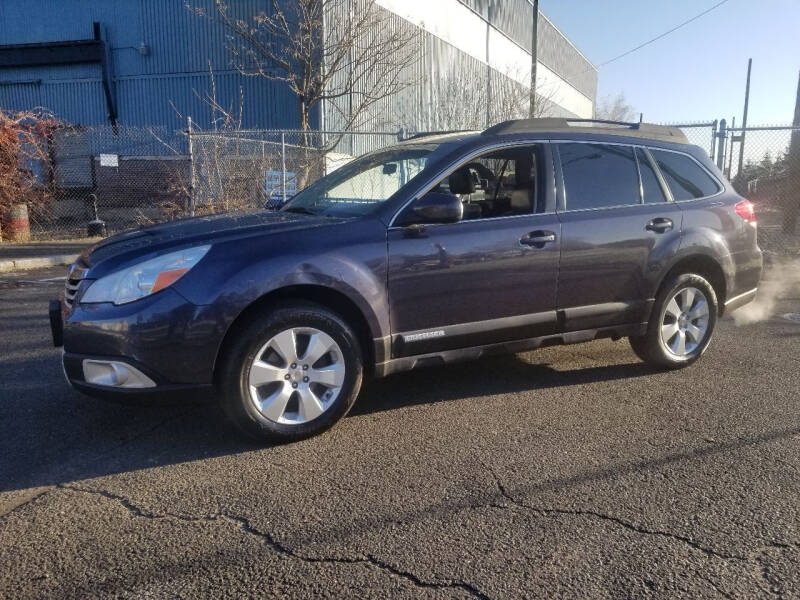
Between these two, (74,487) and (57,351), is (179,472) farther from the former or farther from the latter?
(57,351)

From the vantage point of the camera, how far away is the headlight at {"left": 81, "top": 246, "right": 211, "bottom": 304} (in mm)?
3512

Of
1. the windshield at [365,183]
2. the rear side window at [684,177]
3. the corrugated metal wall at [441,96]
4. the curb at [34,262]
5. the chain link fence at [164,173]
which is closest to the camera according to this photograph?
the windshield at [365,183]

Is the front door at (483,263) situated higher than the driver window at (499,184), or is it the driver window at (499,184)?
the driver window at (499,184)

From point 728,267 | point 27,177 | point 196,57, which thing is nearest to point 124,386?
point 728,267

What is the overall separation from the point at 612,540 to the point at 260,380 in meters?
1.96

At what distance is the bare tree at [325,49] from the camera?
686 inches

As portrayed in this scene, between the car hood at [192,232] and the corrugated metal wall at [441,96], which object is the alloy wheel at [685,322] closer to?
the car hood at [192,232]

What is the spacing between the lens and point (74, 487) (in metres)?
3.23

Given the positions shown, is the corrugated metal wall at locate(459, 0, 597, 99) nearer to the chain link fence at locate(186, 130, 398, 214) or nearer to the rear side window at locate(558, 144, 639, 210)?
the chain link fence at locate(186, 130, 398, 214)

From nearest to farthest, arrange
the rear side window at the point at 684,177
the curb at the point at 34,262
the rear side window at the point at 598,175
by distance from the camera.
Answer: the rear side window at the point at 598,175 → the rear side window at the point at 684,177 → the curb at the point at 34,262

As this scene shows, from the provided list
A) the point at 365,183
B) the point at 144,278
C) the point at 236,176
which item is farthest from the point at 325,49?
the point at 144,278

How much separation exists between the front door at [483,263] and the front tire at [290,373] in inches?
15.7

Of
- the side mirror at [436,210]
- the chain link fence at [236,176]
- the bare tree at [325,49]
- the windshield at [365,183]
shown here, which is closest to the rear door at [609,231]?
the side mirror at [436,210]

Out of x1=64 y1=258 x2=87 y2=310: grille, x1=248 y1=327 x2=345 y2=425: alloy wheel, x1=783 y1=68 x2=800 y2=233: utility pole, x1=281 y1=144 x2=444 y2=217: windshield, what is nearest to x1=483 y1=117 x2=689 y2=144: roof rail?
x1=281 y1=144 x2=444 y2=217: windshield
